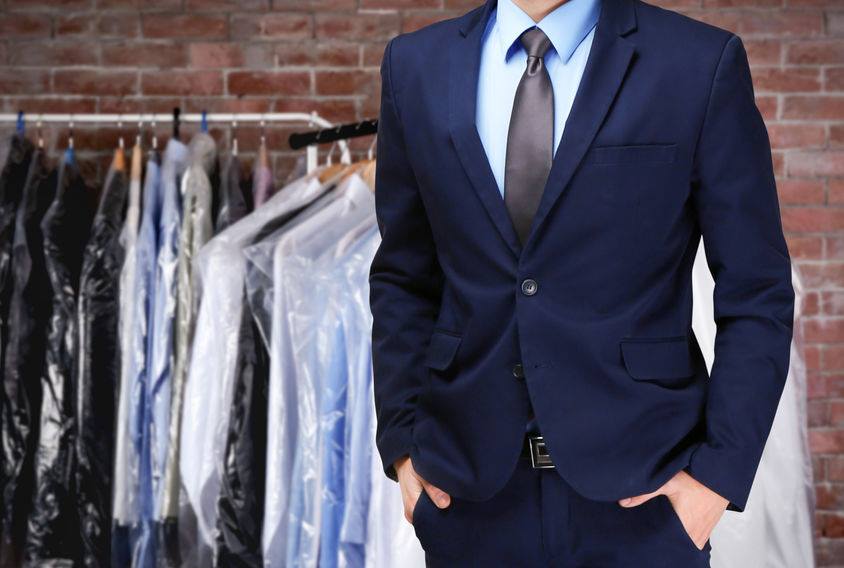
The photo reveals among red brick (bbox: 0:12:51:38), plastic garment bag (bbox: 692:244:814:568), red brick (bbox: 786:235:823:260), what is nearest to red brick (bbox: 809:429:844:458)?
red brick (bbox: 786:235:823:260)

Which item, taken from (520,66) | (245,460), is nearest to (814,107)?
(245,460)

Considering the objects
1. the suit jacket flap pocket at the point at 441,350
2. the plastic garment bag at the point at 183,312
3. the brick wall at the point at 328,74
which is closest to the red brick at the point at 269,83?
the brick wall at the point at 328,74

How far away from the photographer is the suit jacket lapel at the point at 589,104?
1.11 metres

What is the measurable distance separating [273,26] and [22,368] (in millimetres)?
1222

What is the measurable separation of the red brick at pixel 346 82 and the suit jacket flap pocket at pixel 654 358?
2.06 m

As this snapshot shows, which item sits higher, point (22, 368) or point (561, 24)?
point (561, 24)

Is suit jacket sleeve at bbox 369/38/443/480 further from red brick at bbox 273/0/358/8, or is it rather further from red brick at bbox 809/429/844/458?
red brick at bbox 809/429/844/458

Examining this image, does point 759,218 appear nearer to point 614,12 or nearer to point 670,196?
point 670,196

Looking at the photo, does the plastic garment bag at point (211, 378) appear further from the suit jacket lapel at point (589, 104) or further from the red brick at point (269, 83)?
the suit jacket lapel at point (589, 104)

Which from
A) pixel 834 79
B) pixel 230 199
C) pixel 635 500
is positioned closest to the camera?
pixel 635 500

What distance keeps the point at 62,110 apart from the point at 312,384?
137 centimetres

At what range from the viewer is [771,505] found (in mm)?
1990

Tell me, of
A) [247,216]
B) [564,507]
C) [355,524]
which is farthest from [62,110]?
[564,507]

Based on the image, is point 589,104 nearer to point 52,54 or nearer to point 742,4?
point 742,4
